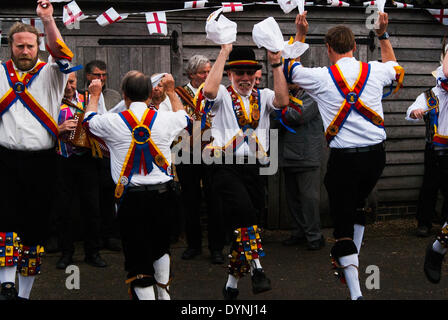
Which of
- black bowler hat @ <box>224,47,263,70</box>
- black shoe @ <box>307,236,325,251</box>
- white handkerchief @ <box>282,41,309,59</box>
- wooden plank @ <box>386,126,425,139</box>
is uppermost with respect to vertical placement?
white handkerchief @ <box>282,41,309,59</box>

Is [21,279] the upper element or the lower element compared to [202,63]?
lower

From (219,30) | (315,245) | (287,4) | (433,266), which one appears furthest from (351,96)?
(315,245)

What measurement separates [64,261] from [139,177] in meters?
2.54

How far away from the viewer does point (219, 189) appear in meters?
4.98

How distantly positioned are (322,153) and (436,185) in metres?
1.53

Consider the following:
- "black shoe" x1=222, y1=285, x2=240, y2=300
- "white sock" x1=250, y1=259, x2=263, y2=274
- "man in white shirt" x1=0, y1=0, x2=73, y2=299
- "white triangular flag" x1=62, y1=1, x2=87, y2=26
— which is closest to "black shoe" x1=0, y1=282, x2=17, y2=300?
"man in white shirt" x1=0, y1=0, x2=73, y2=299

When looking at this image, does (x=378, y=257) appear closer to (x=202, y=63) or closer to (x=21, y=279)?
(x=202, y=63)

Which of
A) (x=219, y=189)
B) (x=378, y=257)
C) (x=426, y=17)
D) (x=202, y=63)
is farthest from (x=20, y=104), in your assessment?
(x=426, y=17)

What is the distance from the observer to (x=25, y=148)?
15.4ft

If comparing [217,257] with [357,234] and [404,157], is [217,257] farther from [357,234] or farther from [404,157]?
[404,157]

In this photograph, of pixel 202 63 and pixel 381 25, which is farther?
pixel 202 63

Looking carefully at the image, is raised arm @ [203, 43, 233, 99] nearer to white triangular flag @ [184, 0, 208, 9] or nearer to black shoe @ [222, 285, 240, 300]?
black shoe @ [222, 285, 240, 300]

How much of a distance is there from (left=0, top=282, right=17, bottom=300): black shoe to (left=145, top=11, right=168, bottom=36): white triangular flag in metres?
3.87

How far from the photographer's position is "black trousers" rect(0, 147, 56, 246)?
183 inches
